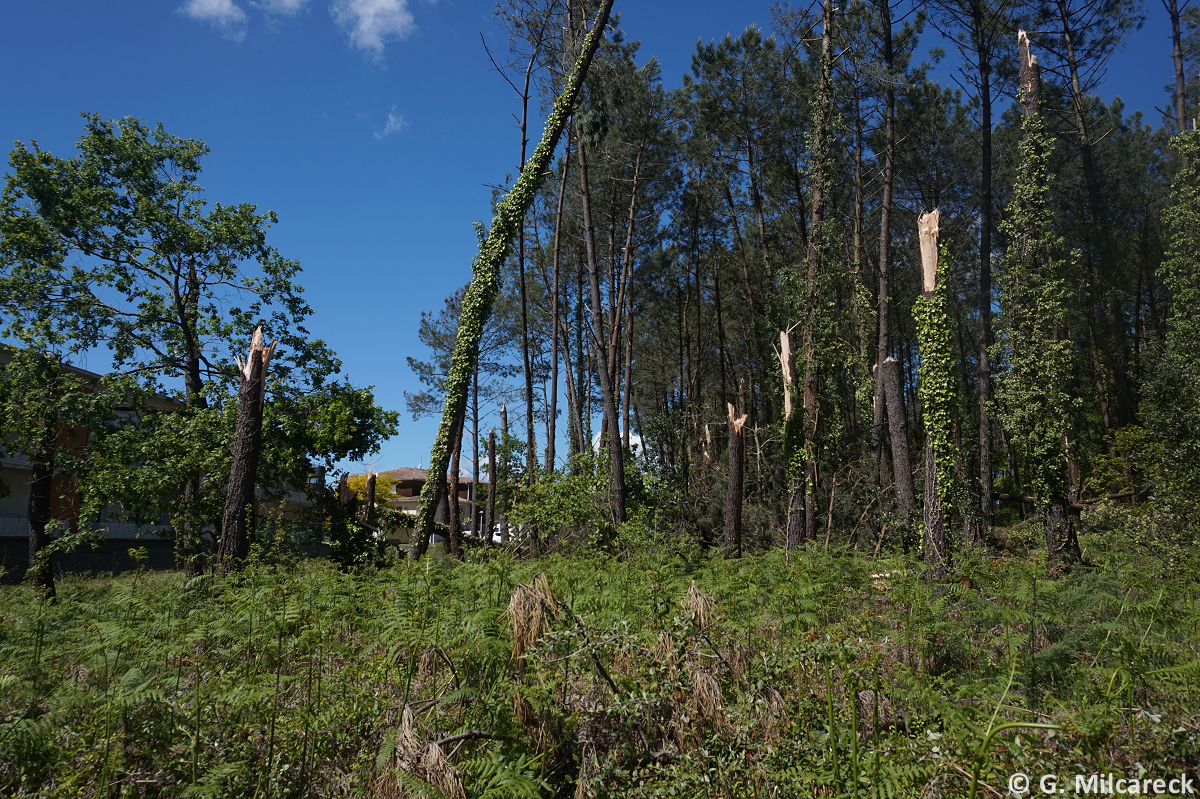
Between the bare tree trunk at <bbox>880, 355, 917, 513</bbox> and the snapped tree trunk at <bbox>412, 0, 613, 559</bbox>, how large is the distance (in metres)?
7.87

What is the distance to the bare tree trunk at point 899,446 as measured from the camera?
11570 millimetres

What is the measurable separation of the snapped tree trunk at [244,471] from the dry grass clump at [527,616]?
7948mm

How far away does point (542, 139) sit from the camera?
1395 centimetres

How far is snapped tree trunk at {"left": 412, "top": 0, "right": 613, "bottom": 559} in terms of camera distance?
12.7m

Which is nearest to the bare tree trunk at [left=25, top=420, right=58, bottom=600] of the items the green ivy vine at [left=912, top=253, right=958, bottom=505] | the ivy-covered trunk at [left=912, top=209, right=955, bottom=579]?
the ivy-covered trunk at [left=912, top=209, right=955, bottom=579]

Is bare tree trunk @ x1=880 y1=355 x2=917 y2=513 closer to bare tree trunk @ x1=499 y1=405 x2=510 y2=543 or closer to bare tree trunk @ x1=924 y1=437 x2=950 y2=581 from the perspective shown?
bare tree trunk @ x1=924 y1=437 x2=950 y2=581

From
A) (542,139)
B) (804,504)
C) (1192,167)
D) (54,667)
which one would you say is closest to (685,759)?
(54,667)

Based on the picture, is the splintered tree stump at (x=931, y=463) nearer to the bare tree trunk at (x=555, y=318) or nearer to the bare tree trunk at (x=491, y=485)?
the bare tree trunk at (x=555, y=318)

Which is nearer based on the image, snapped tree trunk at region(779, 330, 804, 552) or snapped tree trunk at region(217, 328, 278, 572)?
snapped tree trunk at region(217, 328, 278, 572)

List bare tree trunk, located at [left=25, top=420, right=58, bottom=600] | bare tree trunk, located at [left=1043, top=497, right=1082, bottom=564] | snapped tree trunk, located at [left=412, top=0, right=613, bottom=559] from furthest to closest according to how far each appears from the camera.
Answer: bare tree trunk, located at [left=25, top=420, right=58, bottom=600] → snapped tree trunk, located at [left=412, top=0, right=613, bottom=559] → bare tree trunk, located at [left=1043, top=497, right=1082, bottom=564]

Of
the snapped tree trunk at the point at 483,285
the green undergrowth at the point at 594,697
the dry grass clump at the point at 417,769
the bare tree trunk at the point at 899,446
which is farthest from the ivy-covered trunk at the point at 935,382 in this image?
the dry grass clump at the point at 417,769

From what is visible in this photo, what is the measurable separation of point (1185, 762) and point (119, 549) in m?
30.3

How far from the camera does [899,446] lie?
12.0m

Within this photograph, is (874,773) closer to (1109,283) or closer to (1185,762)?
(1185,762)
